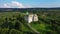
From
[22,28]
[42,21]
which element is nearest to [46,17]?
[42,21]

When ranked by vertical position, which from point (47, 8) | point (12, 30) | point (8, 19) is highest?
point (47, 8)

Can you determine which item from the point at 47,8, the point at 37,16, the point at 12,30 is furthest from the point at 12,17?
the point at 47,8

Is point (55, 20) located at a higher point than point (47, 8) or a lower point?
lower

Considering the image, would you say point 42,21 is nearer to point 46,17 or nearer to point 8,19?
point 46,17

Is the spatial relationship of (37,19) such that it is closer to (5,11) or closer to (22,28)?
(22,28)

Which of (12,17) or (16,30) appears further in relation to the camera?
(12,17)

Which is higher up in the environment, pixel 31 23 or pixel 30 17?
pixel 30 17
